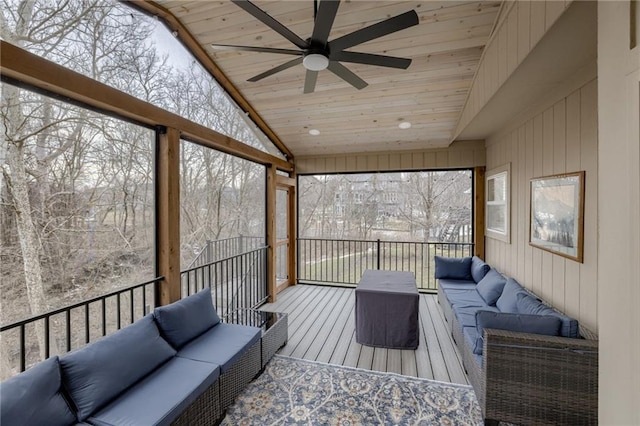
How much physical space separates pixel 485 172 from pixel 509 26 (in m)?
2.85

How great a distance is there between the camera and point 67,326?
1.90 meters

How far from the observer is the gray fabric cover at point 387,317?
2.99 m

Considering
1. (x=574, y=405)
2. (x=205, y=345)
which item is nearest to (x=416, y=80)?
(x=574, y=405)

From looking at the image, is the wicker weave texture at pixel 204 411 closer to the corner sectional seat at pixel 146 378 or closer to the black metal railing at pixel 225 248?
the corner sectional seat at pixel 146 378

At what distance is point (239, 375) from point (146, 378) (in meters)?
0.70

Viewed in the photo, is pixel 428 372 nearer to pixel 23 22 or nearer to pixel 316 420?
pixel 316 420

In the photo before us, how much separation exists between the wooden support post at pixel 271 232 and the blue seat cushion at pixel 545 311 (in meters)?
3.44

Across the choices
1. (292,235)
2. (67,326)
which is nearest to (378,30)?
(67,326)

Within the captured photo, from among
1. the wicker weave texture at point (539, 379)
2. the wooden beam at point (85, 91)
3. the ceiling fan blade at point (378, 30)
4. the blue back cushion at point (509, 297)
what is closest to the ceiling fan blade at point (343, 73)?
the ceiling fan blade at point (378, 30)

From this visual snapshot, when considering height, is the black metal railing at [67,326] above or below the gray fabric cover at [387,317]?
above

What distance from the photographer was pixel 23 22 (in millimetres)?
1673

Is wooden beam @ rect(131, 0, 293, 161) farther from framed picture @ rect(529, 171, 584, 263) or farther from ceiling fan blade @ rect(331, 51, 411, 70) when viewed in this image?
framed picture @ rect(529, 171, 584, 263)

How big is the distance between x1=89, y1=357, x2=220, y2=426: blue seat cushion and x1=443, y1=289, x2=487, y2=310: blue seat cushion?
8.89ft

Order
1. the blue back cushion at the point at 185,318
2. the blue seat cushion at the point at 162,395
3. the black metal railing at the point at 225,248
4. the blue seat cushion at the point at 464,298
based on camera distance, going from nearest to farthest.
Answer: the blue seat cushion at the point at 162,395 < the blue back cushion at the point at 185,318 < the blue seat cushion at the point at 464,298 < the black metal railing at the point at 225,248
